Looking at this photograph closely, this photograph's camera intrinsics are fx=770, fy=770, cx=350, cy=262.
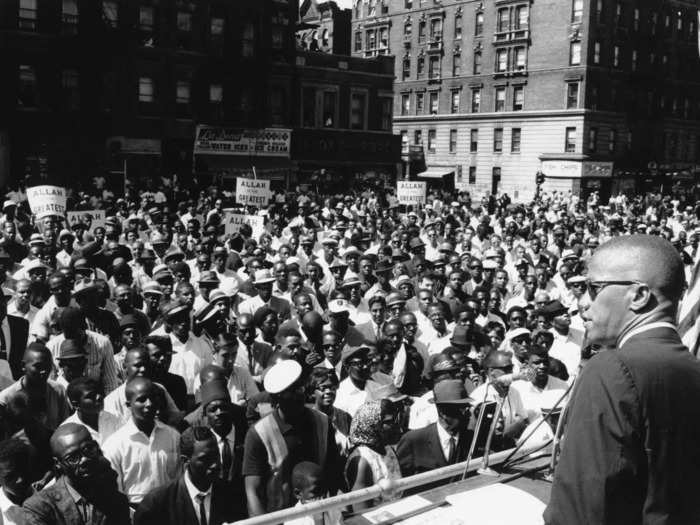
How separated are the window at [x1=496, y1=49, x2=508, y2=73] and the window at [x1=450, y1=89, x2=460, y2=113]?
4052 millimetres

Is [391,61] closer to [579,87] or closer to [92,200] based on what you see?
[579,87]

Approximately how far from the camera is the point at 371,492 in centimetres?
304

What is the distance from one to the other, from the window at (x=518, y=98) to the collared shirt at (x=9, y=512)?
5610 centimetres

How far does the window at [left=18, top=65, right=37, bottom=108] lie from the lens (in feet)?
109

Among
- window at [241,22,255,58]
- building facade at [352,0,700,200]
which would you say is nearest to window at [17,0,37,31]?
window at [241,22,255,58]

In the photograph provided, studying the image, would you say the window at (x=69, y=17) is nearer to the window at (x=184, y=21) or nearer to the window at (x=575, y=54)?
the window at (x=184, y=21)

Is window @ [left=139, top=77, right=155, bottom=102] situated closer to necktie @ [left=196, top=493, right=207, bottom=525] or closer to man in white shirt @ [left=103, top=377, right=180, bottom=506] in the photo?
man in white shirt @ [left=103, top=377, right=180, bottom=506]

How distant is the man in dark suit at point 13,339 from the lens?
23.0 ft

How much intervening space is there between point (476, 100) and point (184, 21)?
28.6 m

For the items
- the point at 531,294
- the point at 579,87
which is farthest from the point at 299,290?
the point at 579,87

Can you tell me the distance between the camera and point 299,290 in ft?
32.1

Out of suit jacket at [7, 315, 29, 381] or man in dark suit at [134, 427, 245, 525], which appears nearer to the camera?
man in dark suit at [134, 427, 245, 525]

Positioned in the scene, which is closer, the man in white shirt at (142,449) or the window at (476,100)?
the man in white shirt at (142,449)

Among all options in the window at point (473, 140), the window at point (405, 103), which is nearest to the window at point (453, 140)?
the window at point (473, 140)
